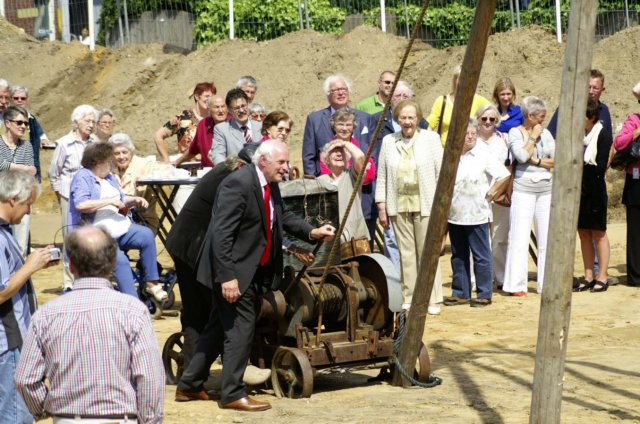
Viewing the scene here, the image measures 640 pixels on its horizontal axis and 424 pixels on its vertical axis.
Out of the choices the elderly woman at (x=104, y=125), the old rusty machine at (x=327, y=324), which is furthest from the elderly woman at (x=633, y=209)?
the elderly woman at (x=104, y=125)

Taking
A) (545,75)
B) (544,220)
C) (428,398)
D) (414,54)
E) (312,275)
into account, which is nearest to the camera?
(428,398)

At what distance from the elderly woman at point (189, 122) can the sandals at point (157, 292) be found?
6.50 ft

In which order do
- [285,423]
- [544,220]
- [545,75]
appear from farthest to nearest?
[545,75] < [544,220] < [285,423]

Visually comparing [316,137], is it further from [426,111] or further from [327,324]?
[426,111]

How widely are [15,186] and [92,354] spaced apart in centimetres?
156

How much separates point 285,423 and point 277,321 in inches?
48.8

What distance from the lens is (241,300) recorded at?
8383 millimetres

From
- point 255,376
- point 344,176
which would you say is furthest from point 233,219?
point 344,176

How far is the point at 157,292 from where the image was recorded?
1204 centimetres

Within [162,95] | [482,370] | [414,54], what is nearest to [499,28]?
[414,54]

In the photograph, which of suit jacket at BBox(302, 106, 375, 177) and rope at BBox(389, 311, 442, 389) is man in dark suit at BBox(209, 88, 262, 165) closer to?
suit jacket at BBox(302, 106, 375, 177)

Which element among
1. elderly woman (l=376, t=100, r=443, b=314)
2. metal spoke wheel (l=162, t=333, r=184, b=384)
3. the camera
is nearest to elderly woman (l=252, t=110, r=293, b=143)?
elderly woman (l=376, t=100, r=443, b=314)

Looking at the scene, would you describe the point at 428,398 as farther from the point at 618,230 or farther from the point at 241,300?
the point at 618,230

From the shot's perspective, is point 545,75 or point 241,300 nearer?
point 241,300
